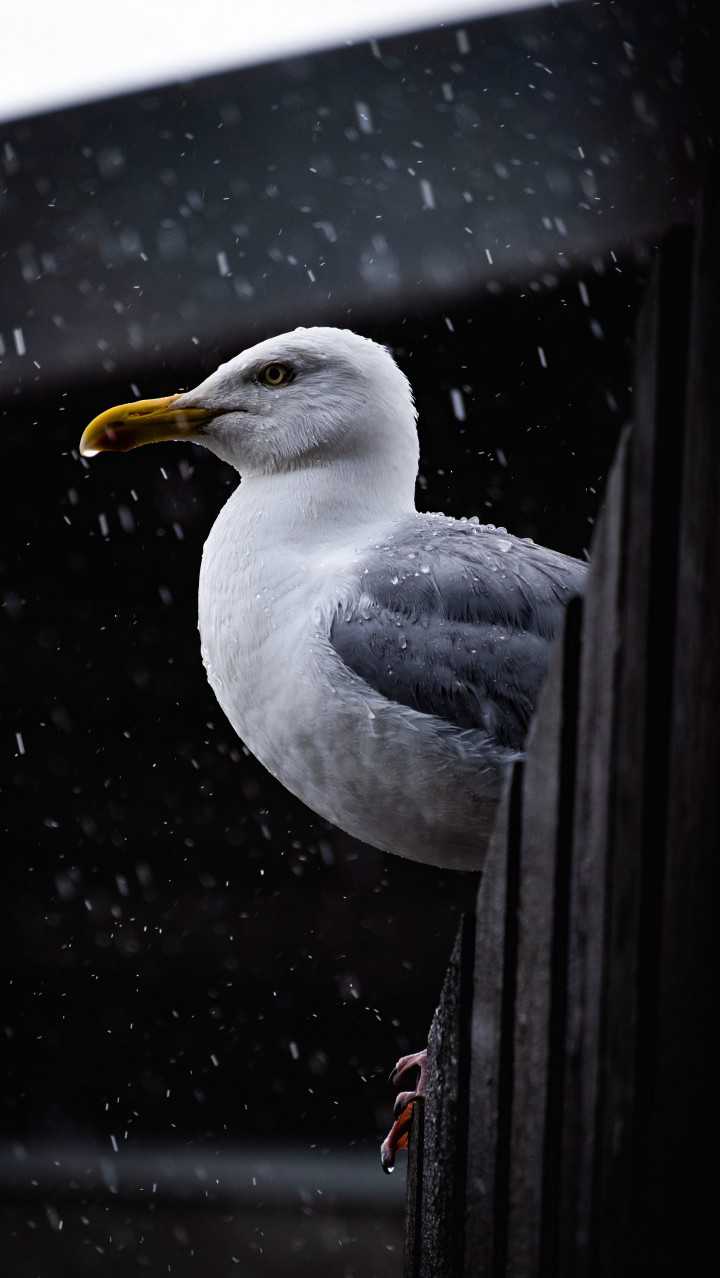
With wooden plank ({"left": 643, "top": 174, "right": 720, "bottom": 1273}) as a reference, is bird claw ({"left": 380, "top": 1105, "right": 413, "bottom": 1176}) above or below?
below

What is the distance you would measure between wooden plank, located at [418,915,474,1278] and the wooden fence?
0.15m

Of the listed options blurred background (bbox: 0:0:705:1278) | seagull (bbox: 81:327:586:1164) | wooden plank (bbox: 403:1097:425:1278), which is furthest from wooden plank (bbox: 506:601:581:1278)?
blurred background (bbox: 0:0:705:1278)

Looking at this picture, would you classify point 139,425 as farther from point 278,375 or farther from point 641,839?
point 641,839

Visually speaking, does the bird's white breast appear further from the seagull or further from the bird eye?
the bird eye

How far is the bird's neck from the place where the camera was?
1.42 m

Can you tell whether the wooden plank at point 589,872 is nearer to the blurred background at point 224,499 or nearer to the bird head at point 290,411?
the bird head at point 290,411

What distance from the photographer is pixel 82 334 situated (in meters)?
2.79

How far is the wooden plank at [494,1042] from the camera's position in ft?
2.14

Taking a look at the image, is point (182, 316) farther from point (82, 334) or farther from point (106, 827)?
point (106, 827)

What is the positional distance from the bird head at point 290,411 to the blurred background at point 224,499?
94 centimetres

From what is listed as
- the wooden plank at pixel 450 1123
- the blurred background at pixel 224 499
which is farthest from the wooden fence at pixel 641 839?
the blurred background at pixel 224 499

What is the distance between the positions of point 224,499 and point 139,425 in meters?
1.59

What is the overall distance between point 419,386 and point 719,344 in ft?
7.78

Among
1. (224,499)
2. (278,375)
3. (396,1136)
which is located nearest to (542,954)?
(396,1136)
